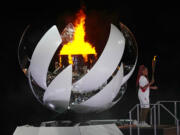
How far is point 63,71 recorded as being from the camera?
11.4 metres

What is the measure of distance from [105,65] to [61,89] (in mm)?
1048

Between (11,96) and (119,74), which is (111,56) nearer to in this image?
(119,74)

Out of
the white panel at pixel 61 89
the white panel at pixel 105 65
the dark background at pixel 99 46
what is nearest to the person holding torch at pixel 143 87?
the white panel at pixel 105 65

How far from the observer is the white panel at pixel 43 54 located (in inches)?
442

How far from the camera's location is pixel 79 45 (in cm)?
1215

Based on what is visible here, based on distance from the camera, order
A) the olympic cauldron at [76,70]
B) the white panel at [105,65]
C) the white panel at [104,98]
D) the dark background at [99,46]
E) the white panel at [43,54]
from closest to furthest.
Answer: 1. the white panel at [43,54]
2. the olympic cauldron at [76,70]
3. the white panel at [105,65]
4. the white panel at [104,98]
5. the dark background at [99,46]

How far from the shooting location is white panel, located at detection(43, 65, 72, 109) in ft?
37.3

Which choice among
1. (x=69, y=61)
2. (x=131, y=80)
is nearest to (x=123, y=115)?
(x=131, y=80)

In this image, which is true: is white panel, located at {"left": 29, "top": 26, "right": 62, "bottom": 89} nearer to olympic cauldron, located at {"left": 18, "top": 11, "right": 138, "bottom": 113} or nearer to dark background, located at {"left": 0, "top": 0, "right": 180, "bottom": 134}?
olympic cauldron, located at {"left": 18, "top": 11, "right": 138, "bottom": 113}

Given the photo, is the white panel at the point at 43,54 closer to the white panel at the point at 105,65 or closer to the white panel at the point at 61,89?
the white panel at the point at 61,89

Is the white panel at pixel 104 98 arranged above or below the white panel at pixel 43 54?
below

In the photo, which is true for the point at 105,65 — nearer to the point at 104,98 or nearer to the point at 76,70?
the point at 76,70

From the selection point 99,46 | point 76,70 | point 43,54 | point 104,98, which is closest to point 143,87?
point 104,98

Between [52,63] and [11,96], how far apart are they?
1.65m
